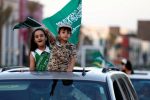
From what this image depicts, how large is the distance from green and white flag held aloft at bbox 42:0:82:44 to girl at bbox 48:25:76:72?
1.36m

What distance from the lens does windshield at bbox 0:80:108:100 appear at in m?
8.73

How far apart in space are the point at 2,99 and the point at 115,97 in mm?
1200

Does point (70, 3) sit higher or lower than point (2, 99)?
higher

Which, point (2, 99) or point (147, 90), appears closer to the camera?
point (2, 99)

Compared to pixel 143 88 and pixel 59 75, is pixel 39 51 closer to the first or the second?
pixel 59 75

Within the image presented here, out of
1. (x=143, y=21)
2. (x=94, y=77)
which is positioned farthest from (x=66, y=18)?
(x=143, y=21)

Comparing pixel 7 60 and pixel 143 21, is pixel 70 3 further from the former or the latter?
pixel 7 60

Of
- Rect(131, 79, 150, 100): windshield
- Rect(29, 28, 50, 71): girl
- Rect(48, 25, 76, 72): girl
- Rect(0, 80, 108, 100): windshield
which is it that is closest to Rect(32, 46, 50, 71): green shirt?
Rect(29, 28, 50, 71): girl

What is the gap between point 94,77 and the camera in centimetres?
896

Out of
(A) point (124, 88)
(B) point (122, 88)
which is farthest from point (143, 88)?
(B) point (122, 88)

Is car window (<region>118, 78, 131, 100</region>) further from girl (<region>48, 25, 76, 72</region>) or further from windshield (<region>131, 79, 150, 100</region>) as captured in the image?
windshield (<region>131, 79, 150, 100</region>)

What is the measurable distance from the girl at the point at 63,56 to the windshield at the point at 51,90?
34.7 inches

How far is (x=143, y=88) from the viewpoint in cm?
1477

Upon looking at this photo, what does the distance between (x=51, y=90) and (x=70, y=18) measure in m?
2.95
